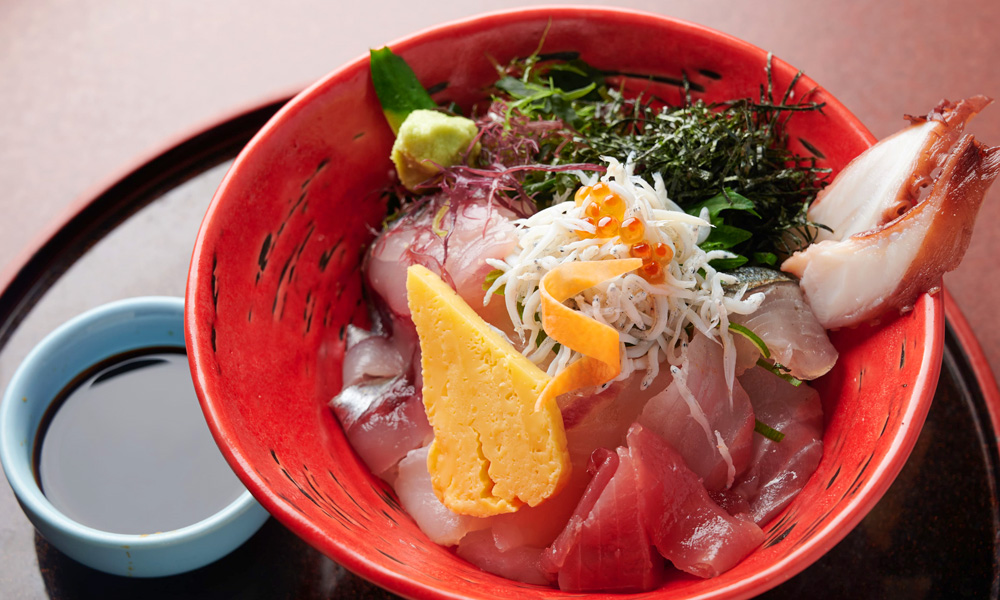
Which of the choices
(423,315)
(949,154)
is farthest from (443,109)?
(949,154)

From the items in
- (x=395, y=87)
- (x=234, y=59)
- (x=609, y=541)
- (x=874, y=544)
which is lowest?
(x=874, y=544)

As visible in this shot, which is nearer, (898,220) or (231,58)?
(898,220)

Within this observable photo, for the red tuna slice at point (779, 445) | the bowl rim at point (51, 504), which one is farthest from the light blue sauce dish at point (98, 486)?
the red tuna slice at point (779, 445)

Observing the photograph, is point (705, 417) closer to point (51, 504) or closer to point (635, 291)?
point (635, 291)

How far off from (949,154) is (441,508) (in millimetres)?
1076

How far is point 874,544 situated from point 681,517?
19.8 inches

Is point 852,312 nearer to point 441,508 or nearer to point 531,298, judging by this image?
point 531,298

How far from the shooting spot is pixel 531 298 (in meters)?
1.28

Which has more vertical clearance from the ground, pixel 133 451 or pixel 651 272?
pixel 651 272

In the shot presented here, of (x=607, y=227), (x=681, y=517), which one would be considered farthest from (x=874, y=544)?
(x=607, y=227)

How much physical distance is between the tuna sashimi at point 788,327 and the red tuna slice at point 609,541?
1.09ft

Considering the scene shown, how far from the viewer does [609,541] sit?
3.84 ft

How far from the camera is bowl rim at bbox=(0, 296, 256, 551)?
1245 millimetres

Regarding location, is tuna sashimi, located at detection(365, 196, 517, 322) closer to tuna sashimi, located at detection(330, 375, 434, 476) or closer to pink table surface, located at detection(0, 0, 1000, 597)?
tuna sashimi, located at detection(330, 375, 434, 476)
